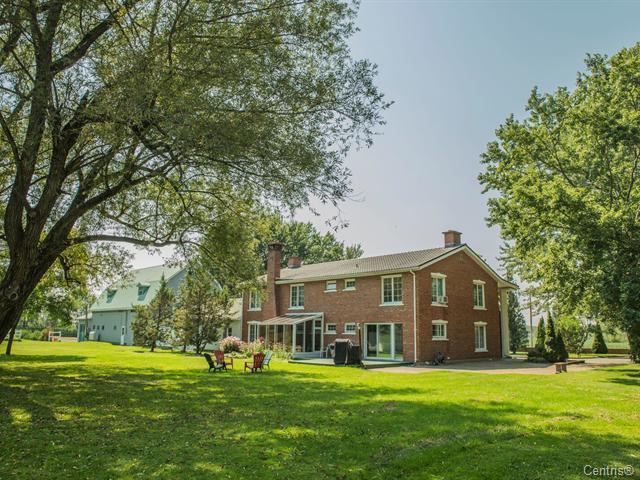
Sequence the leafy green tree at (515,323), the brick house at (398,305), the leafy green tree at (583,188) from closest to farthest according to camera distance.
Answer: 1. the leafy green tree at (583,188)
2. the brick house at (398,305)
3. the leafy green tree at (515,323)

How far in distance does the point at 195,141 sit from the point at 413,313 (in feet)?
60.4

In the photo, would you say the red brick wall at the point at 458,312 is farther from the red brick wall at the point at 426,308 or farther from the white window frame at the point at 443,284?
the white window frame at the point at 443,284

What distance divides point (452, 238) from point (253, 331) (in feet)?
54.5

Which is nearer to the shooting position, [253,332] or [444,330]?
[444,330]

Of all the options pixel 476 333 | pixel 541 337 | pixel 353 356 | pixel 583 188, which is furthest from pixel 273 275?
pixel 583 188

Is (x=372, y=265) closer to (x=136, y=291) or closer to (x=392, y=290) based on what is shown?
(x=392, y=290)

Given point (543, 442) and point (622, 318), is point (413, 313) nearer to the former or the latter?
point (622, 318)

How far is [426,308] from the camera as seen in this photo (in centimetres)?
2559

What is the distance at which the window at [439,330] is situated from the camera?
26.0m

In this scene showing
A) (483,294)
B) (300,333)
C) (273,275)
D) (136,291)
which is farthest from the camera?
(136,291)

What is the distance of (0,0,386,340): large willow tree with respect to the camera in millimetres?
9219

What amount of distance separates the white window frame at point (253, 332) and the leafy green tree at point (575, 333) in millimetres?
22927

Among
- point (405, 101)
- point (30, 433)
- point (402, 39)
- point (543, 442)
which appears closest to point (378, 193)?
point (405, 101)

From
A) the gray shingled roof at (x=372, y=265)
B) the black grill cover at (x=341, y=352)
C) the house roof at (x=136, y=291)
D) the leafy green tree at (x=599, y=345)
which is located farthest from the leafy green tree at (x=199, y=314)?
the leafy green tree at (x=599, y=345)
